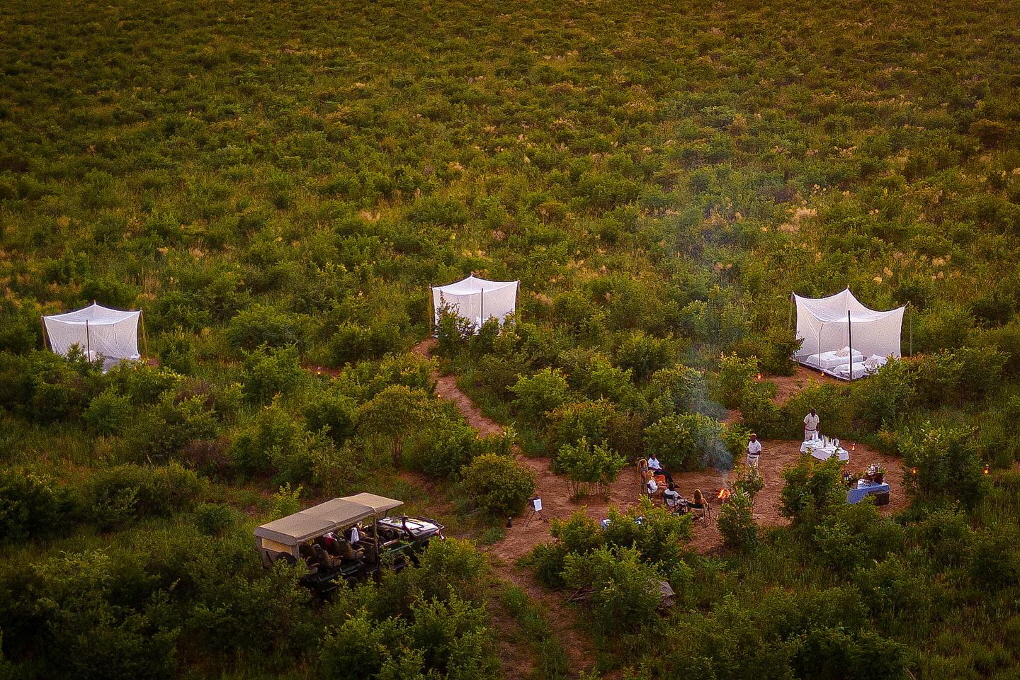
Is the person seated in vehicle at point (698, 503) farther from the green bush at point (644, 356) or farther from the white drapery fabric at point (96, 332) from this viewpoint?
the white drapery fabric at point (96, 332)

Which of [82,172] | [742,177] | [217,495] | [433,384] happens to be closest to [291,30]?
[82,172]

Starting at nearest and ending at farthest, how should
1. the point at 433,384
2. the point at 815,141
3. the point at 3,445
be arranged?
the point at 3,445, the point at 433,384, the point at 815,141

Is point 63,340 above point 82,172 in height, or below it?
below

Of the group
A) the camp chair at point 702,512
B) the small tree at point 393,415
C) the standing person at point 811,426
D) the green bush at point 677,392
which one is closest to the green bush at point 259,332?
A: the small tree at point 393,415

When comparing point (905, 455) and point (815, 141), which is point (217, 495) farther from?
point (815, 141)

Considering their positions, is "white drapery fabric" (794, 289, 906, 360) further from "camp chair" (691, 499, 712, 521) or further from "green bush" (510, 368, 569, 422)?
"camp chair" (691, 499, 712, 521)

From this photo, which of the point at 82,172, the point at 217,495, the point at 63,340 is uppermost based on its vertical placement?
the point at 82,172

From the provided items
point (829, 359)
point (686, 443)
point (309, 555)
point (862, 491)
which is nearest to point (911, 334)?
point (829, 359)
